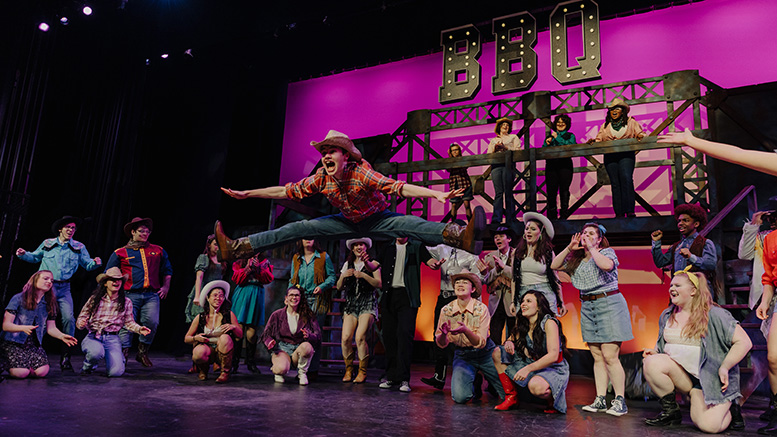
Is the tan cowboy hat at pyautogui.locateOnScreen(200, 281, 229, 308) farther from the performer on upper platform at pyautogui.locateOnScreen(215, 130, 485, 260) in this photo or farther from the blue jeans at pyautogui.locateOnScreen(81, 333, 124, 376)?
the performer on upper platform at pyautogui.locateOnScreen(215, 130, 485, 260)

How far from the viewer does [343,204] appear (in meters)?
3.72

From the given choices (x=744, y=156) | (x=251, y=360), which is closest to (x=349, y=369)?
(x=251, y=360)

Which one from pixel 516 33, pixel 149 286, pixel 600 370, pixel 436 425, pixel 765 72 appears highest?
pixel 516 33

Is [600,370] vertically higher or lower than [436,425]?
higher

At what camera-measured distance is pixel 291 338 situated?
197 inches

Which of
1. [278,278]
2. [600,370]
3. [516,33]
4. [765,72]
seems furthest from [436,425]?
[765,72]

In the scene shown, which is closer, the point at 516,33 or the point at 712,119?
the point at 712,119

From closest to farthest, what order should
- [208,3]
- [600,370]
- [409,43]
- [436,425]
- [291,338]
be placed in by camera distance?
[436,425] < [600,370] < [291,338] < [208,3] < [409,43]

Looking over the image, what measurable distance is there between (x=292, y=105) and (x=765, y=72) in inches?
312

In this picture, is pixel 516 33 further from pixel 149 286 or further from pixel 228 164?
pixel 149 286

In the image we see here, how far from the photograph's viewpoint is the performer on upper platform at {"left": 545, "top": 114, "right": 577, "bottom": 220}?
21.4ft

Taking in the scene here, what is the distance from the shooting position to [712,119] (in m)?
6.39

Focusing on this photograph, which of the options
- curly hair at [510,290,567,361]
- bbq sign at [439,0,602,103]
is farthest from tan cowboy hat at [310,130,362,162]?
bbq sign at [439,0,602,103]

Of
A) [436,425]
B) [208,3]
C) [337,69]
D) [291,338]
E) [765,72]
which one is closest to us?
→ [436,425]
